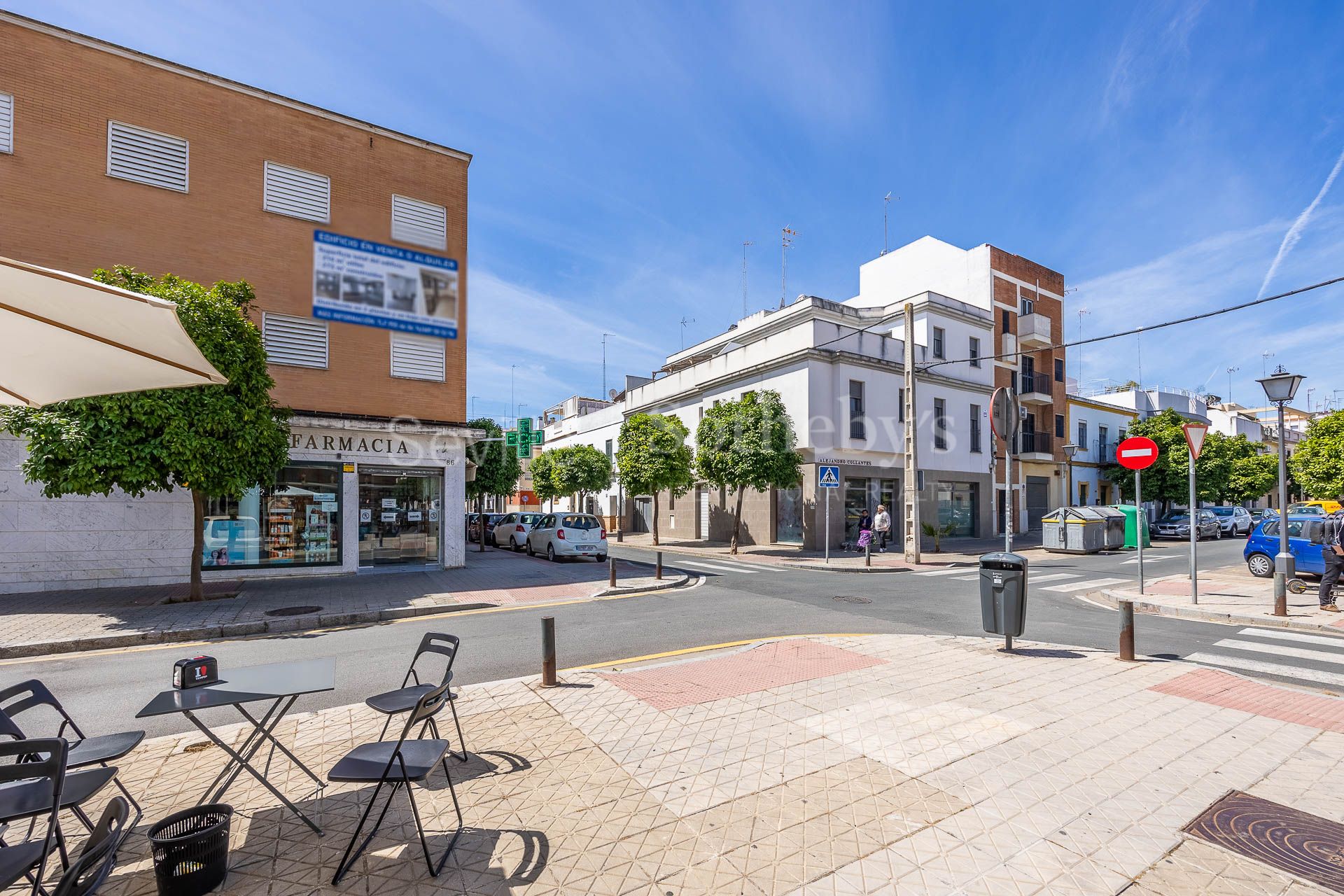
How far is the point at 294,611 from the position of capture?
34.0 ft

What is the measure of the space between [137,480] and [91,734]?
663cm

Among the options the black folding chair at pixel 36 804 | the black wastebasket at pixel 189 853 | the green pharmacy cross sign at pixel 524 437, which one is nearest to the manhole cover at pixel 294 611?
the black wastebasket at pixel 189 853

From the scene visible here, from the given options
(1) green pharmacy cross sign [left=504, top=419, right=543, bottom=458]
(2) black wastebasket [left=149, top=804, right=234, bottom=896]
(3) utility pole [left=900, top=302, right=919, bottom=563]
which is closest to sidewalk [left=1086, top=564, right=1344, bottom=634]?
(3) utility pole [left=900, top=302, right=919, bottom=563]

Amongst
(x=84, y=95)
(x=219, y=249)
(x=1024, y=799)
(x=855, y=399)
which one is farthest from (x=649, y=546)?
(x=1024, y=799)

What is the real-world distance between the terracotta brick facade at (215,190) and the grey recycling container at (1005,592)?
13607mm

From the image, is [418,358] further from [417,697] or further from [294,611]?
[417,697]

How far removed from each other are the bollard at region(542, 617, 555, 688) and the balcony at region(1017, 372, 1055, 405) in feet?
104

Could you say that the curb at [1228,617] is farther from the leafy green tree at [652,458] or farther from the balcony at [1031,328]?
the balcony at [1031,328]

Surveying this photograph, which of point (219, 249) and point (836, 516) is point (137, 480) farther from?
point (836, 516)

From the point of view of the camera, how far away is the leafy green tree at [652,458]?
25.3 metres

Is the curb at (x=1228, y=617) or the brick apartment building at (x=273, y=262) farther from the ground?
the brick apartment building at (x=273, y=262)

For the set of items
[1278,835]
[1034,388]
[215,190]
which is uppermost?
[215,190]

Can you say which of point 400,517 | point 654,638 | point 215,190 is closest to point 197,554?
point 400,517

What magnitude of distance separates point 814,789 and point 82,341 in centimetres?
525
